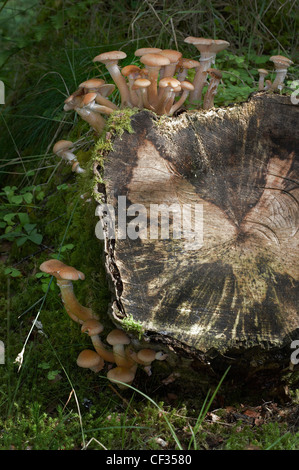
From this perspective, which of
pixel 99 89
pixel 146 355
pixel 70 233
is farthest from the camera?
pixel 70 233

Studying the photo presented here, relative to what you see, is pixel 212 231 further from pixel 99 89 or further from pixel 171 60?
pixel 99 89

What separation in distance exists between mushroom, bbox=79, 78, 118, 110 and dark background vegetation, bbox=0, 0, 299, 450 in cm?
63

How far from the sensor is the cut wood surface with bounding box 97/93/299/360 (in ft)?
7.99

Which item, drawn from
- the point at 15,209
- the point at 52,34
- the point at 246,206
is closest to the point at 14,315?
the point at 15,209

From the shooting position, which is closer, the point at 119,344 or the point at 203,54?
the point at 119,344

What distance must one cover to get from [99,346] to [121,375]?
0.25 metres

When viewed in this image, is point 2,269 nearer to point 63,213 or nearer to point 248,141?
point 63,213

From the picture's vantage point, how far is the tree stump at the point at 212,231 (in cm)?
243

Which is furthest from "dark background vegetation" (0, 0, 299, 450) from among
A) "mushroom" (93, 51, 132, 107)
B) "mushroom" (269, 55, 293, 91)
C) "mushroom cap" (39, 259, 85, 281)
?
"mushroom" (93, 51, 132, 107)

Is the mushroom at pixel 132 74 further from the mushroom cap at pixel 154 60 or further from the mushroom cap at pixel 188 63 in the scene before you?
the mushroom cap at pixel 188 63

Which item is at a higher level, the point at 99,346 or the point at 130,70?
the point at 130,70

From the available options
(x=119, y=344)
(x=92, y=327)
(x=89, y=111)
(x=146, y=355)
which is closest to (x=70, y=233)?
(x=89, y=111)

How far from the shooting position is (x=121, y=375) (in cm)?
275

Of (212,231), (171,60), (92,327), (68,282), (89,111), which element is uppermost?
(171,60)
